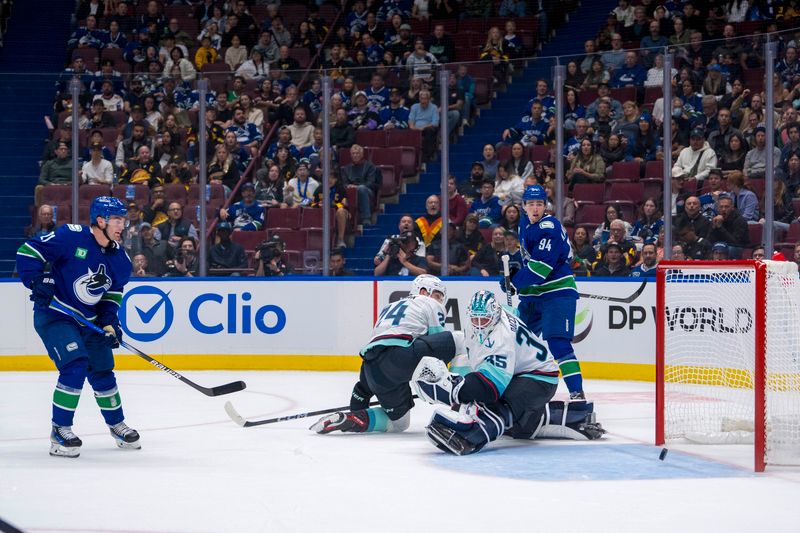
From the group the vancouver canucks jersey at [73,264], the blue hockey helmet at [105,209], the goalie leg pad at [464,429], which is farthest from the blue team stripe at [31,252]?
the goalie leg pad at [464,429]

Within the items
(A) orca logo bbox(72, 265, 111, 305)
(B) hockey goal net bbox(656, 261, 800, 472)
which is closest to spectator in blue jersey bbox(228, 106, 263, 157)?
(B) hockey goal net bbox(656, 261, 800, 472)

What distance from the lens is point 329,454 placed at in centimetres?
587

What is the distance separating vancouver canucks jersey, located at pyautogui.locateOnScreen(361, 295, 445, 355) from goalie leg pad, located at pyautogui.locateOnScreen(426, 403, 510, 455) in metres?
0.61

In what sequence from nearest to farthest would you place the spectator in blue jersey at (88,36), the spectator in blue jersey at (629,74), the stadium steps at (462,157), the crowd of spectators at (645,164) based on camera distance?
1. the crowd of spectators at (645,164)
2. the spectator in blue jersey at (629,74)
3. the stadium steps at (462,157)
4. the spectator in blue jersey at (88,36)

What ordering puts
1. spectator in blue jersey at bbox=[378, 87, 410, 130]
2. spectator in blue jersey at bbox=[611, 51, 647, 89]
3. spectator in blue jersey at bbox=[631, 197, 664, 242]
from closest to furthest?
spectator in blue jersey at bbox=[631, 197, 664, 242], spectator in blue jersey at bbox=[611, 51, 647, 89], spectator in blue jersey at bbox=[378, 87, 410, 130]

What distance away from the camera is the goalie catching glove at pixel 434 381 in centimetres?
616

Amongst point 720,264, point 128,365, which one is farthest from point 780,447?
point 128,365

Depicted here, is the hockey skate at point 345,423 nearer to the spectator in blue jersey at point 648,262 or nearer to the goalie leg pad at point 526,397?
the goalie leg pad at point 526,397

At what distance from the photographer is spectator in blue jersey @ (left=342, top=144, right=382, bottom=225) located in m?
10.4

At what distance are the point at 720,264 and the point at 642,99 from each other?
390cm

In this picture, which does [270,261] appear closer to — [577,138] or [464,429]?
[577,138]

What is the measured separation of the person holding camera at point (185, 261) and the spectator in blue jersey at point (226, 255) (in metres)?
0.14

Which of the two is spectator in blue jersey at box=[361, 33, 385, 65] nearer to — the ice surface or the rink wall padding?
the rink wall padding

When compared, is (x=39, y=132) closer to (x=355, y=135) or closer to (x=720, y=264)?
(x=355, y=135)
